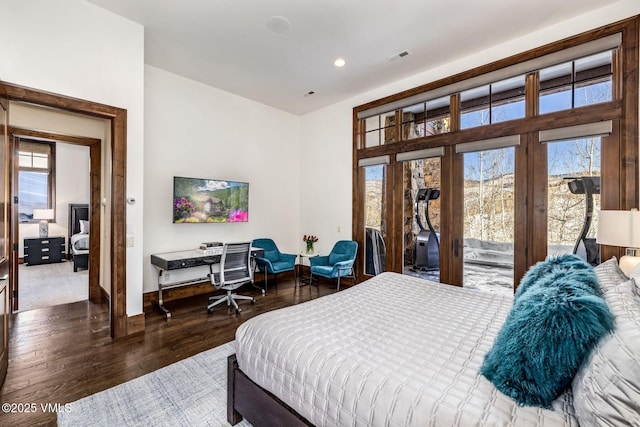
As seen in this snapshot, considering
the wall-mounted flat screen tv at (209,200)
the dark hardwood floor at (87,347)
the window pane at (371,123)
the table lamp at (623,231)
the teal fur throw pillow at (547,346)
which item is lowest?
the dark hardwood floor at (87,347)

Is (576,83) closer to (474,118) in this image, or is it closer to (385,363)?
(474,118)

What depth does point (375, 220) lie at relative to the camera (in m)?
4.90

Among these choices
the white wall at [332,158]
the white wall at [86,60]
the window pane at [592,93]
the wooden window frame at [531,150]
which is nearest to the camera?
the white wall at [86,60]

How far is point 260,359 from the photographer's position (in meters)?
1.65

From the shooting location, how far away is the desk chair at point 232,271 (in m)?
3.77

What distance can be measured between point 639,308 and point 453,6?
3.00m

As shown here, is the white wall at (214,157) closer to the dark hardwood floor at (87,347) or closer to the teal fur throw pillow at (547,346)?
the dark hardwood floor at (87,347)

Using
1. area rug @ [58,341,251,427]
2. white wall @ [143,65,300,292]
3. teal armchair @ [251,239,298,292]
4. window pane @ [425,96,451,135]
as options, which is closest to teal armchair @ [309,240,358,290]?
teal armchair @ [251,239,298,292]

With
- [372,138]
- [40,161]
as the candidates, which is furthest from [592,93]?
[40,161]

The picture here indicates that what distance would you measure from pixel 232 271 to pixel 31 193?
7418 mm

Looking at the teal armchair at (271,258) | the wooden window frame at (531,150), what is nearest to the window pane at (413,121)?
the wooden window frame at (531,150)

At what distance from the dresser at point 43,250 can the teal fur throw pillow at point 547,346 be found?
9292 millimetres

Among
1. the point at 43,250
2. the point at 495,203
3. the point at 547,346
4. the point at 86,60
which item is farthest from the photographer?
the point at 43,250

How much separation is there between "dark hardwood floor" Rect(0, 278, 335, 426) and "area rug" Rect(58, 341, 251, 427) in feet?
A: 0.44
